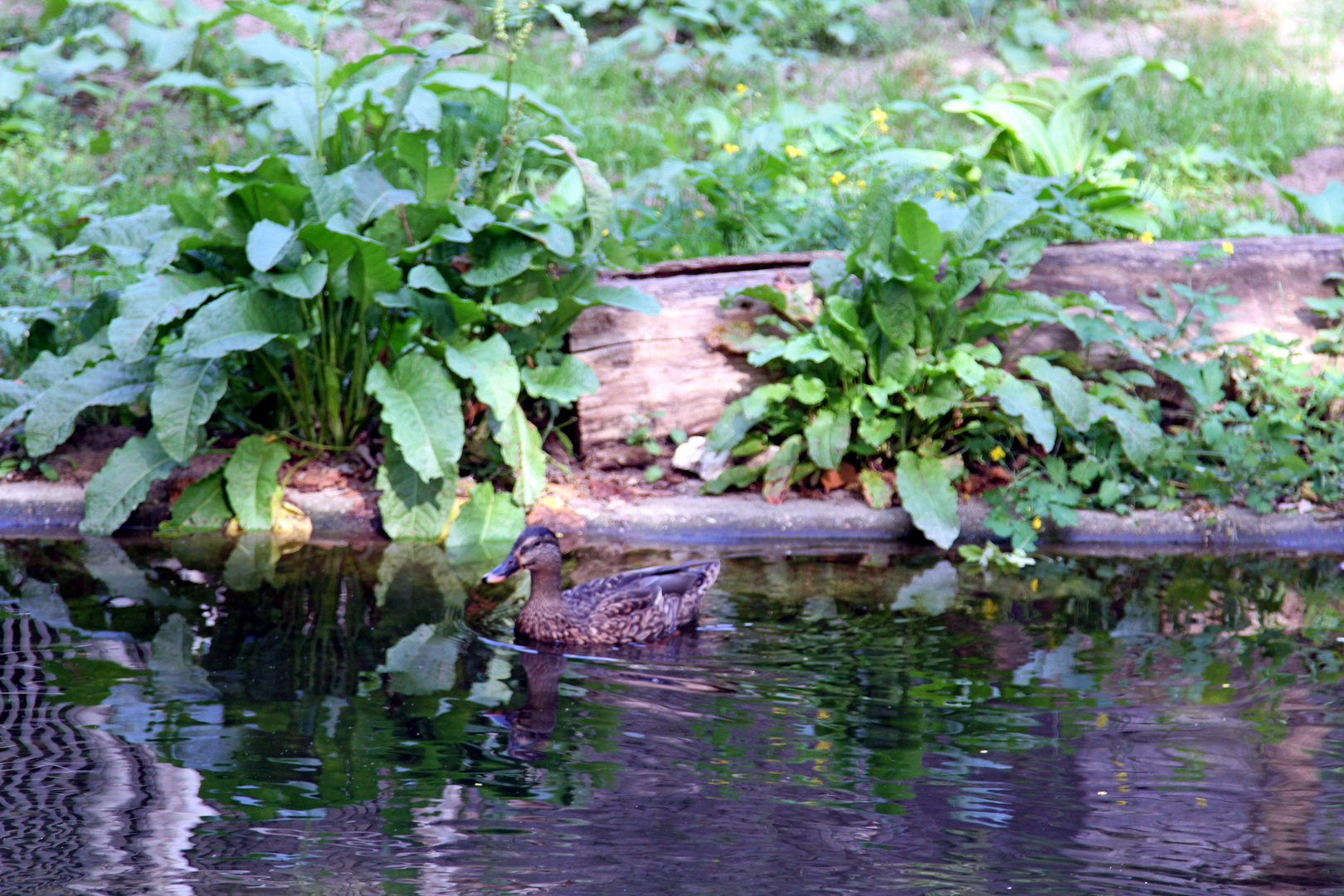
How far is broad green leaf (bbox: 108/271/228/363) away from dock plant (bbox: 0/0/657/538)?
0.03 ft

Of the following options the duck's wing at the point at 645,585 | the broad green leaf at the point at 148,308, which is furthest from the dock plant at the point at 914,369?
the broad green leaf at the point at 148,308

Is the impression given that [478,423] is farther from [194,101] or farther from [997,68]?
[997,68]

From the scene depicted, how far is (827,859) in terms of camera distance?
2.81 meters

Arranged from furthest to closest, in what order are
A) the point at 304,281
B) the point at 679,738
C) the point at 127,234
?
the point at 127,234 < the point at 304,281 < the point at 679,738

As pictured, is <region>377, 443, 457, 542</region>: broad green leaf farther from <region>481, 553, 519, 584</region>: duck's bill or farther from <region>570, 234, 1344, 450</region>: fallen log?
<region>481, 553, 519, 584</region>: duck's bill

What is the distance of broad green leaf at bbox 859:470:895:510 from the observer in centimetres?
620

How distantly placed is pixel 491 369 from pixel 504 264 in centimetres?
51

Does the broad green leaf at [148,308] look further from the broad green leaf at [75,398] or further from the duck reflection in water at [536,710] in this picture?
the duck reflection in water at [536,710]

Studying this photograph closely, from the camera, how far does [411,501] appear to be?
19.4 ft

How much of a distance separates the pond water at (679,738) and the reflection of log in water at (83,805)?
10mm

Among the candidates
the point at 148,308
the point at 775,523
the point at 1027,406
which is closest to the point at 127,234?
the point at 148,308

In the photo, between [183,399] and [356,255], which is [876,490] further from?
[183,399]

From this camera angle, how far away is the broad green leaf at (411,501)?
5895 mm

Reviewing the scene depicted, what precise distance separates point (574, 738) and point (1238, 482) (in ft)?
13.7
